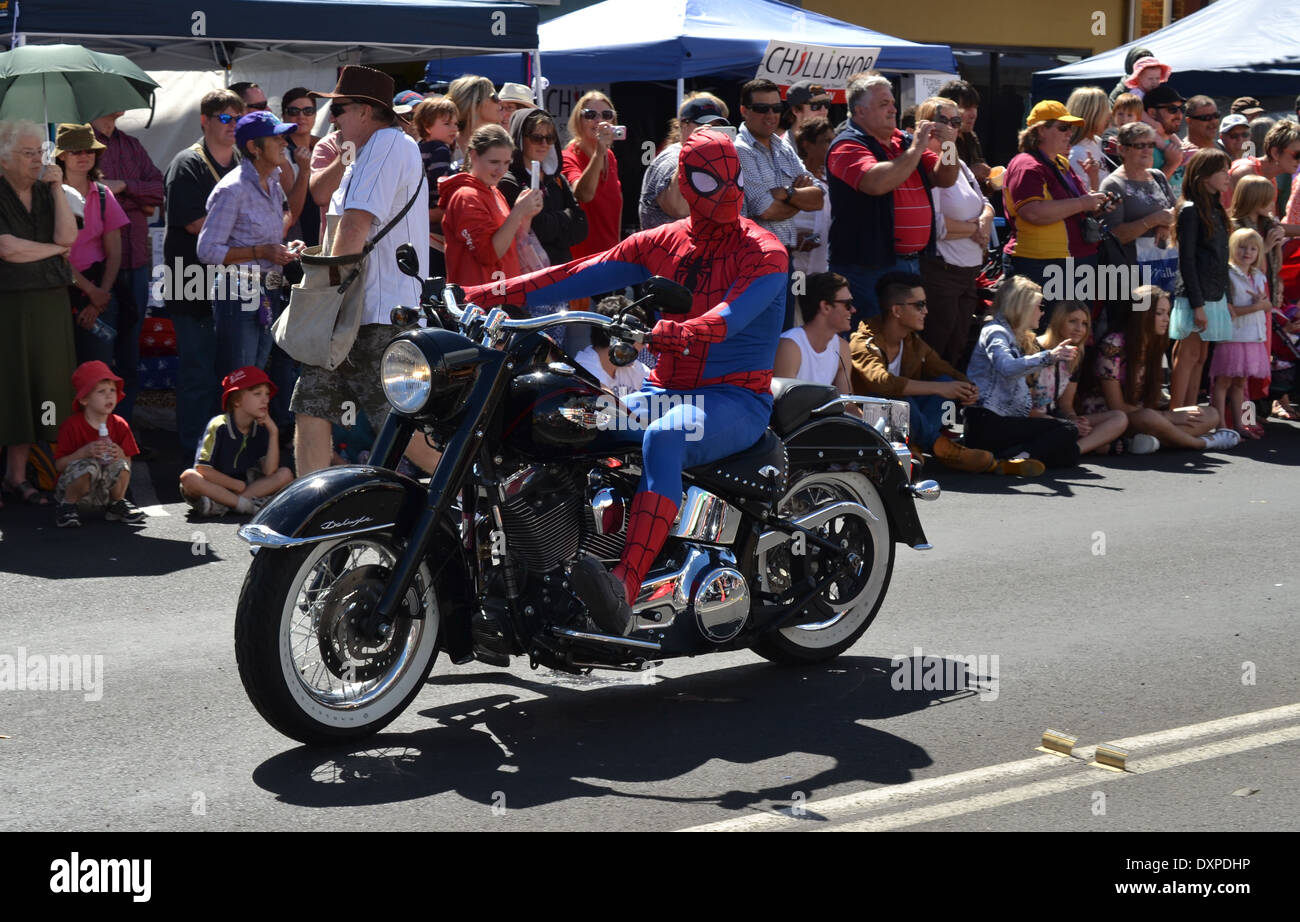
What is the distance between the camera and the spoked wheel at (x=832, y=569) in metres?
6.33

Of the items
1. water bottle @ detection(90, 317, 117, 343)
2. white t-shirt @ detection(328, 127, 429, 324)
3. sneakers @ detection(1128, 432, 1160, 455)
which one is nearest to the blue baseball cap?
water bottle @ detection(90, 317, 117, 343)

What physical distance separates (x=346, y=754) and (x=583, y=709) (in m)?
0.93

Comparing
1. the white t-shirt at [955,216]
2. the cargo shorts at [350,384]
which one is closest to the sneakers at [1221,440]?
the white t-shirt at [955,216]

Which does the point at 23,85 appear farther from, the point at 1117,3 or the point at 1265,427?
the point at 1117,3

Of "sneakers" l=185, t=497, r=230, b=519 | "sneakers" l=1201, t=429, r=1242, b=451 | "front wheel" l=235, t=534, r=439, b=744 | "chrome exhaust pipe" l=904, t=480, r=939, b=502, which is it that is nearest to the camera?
"front wheel" l=235, t=534, r=439, b=744

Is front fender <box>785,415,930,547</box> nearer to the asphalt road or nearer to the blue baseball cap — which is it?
the asphalt road

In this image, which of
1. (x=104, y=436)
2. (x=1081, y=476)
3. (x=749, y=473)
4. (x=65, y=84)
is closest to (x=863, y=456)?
(x=749, y=473)

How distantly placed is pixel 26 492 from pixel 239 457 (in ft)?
4.00

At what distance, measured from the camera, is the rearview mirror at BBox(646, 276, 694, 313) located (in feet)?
16.6

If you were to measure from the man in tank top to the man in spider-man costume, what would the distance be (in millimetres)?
3672

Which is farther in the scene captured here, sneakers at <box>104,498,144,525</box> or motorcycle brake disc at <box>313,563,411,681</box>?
sneakers at <box>104,498,144,525</box>

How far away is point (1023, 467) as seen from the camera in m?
10.9

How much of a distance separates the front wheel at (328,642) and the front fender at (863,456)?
1611 mm

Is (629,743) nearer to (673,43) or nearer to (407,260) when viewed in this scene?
(407,260)
